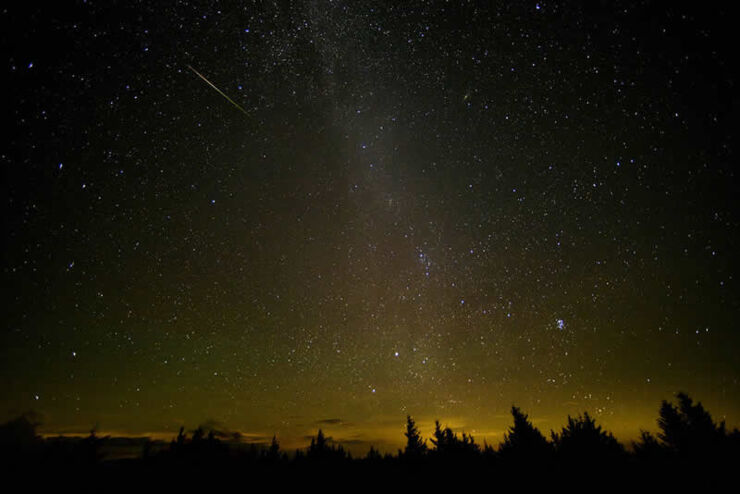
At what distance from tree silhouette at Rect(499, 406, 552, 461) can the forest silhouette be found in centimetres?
8

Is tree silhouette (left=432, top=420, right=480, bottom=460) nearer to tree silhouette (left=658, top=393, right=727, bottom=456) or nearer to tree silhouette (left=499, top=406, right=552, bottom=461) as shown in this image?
tree silhouette (left=499, top=406, right=552, bottom=461)

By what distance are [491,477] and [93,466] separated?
1648 inches

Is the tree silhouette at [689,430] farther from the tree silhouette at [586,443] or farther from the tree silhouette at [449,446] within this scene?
the tree silhouette at [449,446]

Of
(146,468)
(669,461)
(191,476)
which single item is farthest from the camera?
(146,468)

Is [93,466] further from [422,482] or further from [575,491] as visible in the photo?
[575,491]

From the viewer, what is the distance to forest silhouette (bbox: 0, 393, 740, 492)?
2047cm

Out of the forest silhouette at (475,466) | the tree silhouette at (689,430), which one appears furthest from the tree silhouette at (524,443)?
the tree silhouette at (689,430)

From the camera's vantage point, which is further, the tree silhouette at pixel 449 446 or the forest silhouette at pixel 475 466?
the tree silhouette at pixel 449 446

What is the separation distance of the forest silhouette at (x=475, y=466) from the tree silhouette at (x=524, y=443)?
82 mm

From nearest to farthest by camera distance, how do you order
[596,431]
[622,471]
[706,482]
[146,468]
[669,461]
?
[706,482], [622,471], [669,461], [596,431], [146,468]

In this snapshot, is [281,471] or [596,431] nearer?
[596,431]

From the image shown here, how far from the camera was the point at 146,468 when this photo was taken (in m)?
40.6

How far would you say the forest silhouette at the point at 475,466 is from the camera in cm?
2047

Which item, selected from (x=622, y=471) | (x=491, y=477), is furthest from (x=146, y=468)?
(x=622, y=471)
